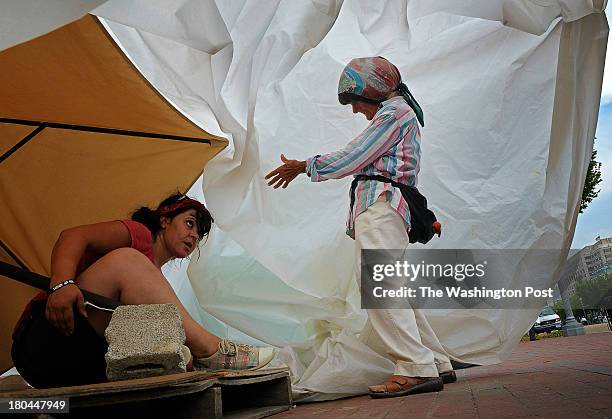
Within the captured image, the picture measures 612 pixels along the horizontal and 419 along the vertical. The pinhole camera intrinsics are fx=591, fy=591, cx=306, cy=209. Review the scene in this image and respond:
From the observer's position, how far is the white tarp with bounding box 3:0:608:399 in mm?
2375

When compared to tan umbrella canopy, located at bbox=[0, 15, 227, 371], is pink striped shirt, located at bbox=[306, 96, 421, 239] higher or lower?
lower

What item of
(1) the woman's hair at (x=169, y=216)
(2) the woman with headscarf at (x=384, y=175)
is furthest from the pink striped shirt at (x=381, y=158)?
(1) the woman's hair at (x=169, y=216)

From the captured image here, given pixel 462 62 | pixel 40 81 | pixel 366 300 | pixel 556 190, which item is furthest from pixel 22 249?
pixel 556 190

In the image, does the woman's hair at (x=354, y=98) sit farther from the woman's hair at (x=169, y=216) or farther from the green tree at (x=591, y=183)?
the green tree at (x=591, y=183)

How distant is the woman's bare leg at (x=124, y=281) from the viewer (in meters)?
1.78

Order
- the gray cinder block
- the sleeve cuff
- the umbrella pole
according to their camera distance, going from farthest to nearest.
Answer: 1. the sleeve cuff
2. the umbrella pole
3. the gray cinder block

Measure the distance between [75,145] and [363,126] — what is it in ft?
4.73

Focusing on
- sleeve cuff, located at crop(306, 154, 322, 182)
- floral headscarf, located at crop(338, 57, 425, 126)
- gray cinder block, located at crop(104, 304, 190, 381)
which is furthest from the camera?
floral headscarf, located at crop(338, 57, 425, 126)

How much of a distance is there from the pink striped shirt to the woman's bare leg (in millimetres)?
748

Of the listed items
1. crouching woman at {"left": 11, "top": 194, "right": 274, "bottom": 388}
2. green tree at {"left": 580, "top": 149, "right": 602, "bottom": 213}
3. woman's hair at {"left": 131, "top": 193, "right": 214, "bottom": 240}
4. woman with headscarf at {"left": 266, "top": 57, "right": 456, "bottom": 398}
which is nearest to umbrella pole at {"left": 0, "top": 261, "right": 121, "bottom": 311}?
crouching woman at {"left": 11, "top": 194, "right": 274, "bottom": 388}

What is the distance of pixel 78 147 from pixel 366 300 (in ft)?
5.42

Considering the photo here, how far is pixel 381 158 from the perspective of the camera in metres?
2.38

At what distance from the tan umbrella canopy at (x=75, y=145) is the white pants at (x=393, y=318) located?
1096 mm

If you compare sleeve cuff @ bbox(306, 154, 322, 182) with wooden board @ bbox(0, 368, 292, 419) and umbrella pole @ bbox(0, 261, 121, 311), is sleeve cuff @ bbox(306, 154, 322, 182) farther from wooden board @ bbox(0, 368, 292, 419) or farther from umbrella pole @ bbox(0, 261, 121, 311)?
umbrella pole @ bbox(0, 261, 121, 311)
